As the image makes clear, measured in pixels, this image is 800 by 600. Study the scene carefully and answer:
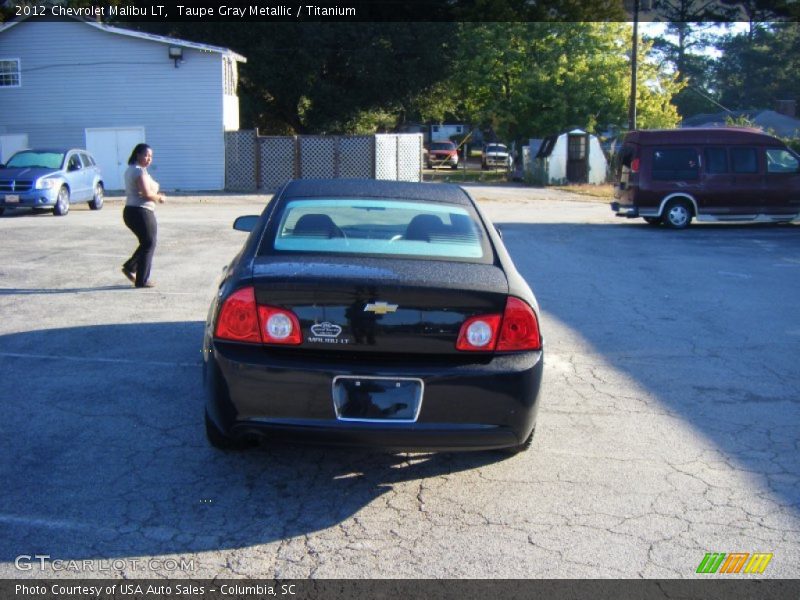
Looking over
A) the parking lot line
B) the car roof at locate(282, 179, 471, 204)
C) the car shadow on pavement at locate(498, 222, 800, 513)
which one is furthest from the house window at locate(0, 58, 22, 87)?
the car roof at locate(282, 179, 471, 204)

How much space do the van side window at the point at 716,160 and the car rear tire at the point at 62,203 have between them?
1415 centimetres

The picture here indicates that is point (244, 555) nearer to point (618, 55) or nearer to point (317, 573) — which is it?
point (317, 573)

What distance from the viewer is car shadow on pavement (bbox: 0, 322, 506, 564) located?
409cm

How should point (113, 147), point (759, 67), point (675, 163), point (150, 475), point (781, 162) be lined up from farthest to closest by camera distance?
point (759, 67) < point (113, 147) < point (781, 162) < point (675, 163) < point (150, 475)

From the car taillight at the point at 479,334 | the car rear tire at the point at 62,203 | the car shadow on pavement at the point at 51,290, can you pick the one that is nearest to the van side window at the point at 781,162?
the car shadow on pavement at the point at 51,290

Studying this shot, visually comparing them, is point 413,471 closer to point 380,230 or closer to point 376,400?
point 376,400

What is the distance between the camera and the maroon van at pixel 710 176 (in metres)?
19.0

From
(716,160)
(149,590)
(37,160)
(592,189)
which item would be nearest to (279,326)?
(149,590)

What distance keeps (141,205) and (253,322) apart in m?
6.10

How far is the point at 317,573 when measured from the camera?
376cm

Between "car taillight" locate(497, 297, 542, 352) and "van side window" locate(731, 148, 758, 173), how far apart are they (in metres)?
16.1

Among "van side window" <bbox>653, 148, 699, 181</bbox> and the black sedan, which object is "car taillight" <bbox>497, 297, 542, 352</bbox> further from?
"van side window" <bbox>653, 148, 699, 181</bbox>

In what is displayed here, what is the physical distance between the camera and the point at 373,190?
6.05m

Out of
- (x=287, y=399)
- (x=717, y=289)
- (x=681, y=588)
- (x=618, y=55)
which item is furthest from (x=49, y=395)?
(x=618, y=55)
